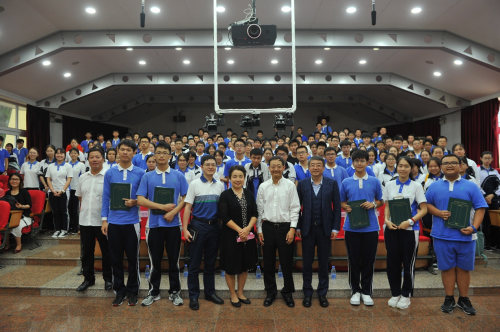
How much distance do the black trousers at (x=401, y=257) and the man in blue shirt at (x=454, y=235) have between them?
0.76 ft

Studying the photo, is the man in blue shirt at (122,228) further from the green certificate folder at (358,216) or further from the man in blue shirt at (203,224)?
the green certificate folder at (358,216)

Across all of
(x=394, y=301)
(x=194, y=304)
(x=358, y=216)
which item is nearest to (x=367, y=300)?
(x=394, y=301)

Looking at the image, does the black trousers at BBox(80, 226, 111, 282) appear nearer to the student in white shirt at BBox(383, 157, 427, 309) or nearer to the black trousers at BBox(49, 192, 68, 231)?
the black trousers at BBox(49, 192, 68, 231)

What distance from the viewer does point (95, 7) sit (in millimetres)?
7199

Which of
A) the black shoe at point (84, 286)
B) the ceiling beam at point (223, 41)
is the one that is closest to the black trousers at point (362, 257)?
the black shoe at point (84, 286)

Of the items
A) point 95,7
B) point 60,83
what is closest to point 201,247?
point 95,7

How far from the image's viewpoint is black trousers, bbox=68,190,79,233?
20.1 feet

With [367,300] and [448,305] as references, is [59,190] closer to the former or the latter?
[367,300]

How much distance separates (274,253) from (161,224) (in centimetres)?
119

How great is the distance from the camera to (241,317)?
3.22 metres

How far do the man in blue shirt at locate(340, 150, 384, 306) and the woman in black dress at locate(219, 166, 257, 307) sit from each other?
3.24ft

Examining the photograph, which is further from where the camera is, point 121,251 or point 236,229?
point 121,251

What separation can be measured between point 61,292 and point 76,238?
2055mm

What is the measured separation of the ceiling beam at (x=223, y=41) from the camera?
837 cm
